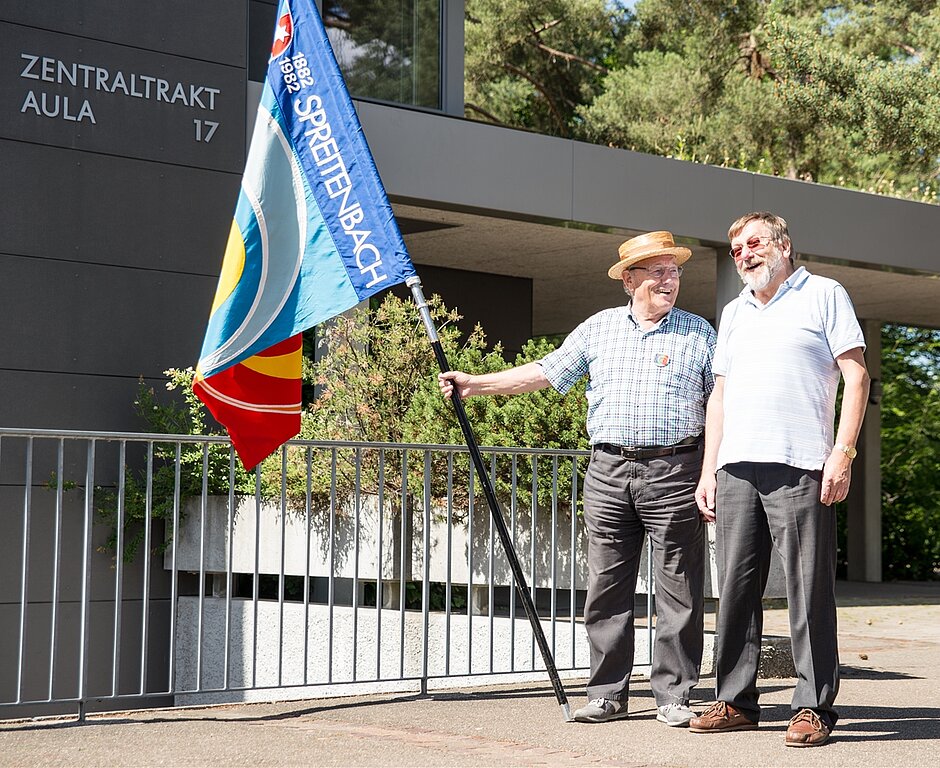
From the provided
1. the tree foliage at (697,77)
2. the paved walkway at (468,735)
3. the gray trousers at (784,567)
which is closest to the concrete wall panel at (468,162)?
the paved walkway at (468,735)

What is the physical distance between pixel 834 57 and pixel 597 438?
15832mm

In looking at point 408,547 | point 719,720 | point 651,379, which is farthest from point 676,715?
point 408,547

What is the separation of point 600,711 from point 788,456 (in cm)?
143

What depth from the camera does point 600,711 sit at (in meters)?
5.81

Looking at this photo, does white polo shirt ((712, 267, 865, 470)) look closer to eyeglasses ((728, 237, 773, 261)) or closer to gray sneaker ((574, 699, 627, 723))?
eyeglasses ((728, 237, 773, 261))

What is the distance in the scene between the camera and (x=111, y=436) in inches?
245

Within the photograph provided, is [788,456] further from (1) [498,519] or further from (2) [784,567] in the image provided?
(1) [498,519]

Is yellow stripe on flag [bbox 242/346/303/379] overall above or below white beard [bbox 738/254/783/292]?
below

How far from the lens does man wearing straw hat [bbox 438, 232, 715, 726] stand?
5.67 m

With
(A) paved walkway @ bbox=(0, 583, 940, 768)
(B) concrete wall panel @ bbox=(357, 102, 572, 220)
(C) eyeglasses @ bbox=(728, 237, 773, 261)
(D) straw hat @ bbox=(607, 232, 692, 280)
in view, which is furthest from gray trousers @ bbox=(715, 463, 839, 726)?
(B) concrete wall panel @ bbox=(357, 102, 572, 220)

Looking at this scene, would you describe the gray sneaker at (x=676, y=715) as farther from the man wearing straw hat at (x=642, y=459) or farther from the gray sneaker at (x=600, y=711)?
the gray sneaker at (x=600, y=711)

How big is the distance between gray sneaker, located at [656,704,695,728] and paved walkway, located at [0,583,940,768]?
1.7 inches

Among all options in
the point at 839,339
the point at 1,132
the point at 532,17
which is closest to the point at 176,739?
the point at 839,339

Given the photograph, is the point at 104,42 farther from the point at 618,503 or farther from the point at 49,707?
the point at 618,503
